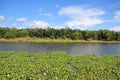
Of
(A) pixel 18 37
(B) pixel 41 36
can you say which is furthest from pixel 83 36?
(A) pixel 18 37

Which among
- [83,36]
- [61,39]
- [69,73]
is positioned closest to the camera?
[69,73]

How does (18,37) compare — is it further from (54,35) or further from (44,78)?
(44,78)

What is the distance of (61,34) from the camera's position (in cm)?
6962

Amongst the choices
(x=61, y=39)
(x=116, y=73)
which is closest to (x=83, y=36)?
(x=61, y=39)

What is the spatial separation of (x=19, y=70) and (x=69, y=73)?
3651 millimetres

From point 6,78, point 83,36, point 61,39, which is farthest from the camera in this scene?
point 83,36

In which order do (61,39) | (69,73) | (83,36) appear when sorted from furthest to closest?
(83,36), (61,39), (69,73)

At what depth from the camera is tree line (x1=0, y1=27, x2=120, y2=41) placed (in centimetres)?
6694

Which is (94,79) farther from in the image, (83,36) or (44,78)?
(83,36)

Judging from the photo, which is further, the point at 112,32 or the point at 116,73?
the point at 112,32

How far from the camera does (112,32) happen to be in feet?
243

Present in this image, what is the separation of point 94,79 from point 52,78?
272 cm

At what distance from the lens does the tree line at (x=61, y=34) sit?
66.9 meters

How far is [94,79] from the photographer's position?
12.5 metres
